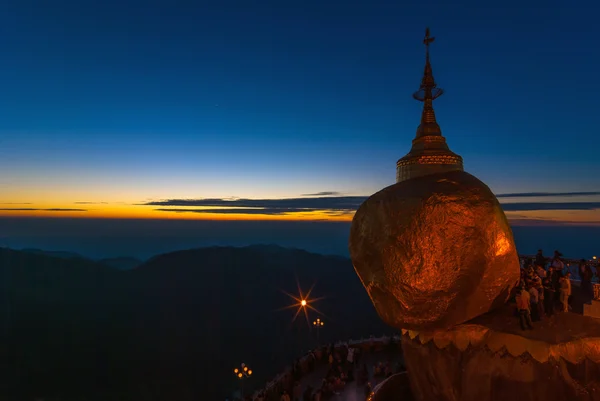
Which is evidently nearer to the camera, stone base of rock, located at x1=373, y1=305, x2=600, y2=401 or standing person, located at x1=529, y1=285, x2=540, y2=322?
stone base of rock, located at x1=373, y1=305, x2=600, y2=401

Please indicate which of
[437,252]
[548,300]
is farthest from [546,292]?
[437,252]

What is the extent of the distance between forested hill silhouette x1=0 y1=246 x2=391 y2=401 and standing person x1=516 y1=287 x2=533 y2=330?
50577 millimetres

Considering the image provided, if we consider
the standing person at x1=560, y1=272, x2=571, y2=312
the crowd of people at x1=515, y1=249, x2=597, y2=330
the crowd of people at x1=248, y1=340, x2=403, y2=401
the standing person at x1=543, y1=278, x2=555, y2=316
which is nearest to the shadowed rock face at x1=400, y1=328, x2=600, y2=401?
the crowd of people at x1=515, y1=249, x2=597, y2=330

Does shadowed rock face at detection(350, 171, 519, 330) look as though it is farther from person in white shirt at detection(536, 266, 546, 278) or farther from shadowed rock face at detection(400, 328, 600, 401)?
person in white shirt at detection(536, 266, 546, 278)

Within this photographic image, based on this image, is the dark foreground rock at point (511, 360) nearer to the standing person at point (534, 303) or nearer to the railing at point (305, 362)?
the standing person at point (534, 303)

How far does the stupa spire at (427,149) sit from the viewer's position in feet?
34.8

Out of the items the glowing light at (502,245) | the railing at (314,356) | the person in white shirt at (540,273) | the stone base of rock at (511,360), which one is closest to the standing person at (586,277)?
the railing at (314,356)

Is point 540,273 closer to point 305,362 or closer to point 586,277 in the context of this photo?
point 586,277

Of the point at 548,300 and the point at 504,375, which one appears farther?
the point at 548,300

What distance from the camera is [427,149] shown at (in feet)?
35.7

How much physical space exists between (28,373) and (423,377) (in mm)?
73564

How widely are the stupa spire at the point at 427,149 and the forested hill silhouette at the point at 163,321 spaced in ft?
162

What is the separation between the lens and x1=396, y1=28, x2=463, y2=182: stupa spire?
417 inches

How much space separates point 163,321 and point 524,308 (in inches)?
3386
